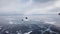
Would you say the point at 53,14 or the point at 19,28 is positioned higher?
the point at 53,14

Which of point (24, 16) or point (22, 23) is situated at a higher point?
point (24, 16)

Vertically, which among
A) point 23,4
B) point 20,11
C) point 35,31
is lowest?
point 35,31

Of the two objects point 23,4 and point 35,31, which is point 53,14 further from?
point 23,4

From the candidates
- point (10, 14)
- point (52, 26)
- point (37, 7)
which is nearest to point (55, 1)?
point (37, 7)

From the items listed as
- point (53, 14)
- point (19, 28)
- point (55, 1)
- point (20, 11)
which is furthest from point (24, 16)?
point (55, 1)

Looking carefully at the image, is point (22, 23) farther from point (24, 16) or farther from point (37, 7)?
point (37, 7)

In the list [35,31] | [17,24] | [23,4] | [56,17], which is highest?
[23,4]

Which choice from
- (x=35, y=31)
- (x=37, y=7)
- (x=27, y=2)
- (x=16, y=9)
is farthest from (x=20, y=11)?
(x=35, y=31)

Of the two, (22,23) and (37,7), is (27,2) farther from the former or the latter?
(22,23)
